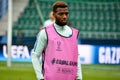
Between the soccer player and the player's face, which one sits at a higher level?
the player's face

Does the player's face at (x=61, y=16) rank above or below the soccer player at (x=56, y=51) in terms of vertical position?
above

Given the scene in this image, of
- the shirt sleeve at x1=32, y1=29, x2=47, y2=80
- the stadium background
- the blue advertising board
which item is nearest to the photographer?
the shirt sleeve at x1=32, y1=29, x2=47, y2=80

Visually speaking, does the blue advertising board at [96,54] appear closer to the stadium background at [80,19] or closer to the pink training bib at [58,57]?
the stadium background at [80,19]

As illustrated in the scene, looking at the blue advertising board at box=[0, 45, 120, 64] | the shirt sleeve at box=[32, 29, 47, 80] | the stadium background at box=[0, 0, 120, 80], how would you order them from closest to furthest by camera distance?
the shirt sleeve at box=[32, 29, 47, 80]
the blue advertising board at box=[0, 45, 120, 64]
the stadium background at box=[0, 0, 120, 80]

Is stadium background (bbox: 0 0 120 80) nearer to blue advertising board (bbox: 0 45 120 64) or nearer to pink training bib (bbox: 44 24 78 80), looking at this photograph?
blue advertising board (bbox: 0 45 120 64)

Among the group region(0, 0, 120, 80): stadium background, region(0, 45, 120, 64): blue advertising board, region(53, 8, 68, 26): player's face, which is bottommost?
region(0, 45, 120, 64): blue advertising board

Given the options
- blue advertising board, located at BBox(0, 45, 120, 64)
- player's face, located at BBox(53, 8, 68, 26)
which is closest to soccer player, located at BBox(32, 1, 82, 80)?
player's face, located at BBox(53, 8, 68, 26)

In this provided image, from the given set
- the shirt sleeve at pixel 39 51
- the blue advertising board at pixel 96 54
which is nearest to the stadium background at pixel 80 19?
the blue advertising board at pixel 96 54

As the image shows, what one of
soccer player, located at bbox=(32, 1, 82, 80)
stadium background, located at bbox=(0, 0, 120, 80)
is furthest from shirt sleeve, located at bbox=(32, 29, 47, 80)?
stadium background, located at bbox=(0, 0, 120, 80)

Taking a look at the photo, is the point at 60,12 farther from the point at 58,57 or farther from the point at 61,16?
the point at 58,57

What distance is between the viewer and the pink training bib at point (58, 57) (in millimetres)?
6379

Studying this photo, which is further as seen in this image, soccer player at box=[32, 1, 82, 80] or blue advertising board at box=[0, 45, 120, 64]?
blue advertising board at box=[0, 45, 120, 64]

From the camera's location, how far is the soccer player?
6.37 m

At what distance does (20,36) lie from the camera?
83.1 feet
